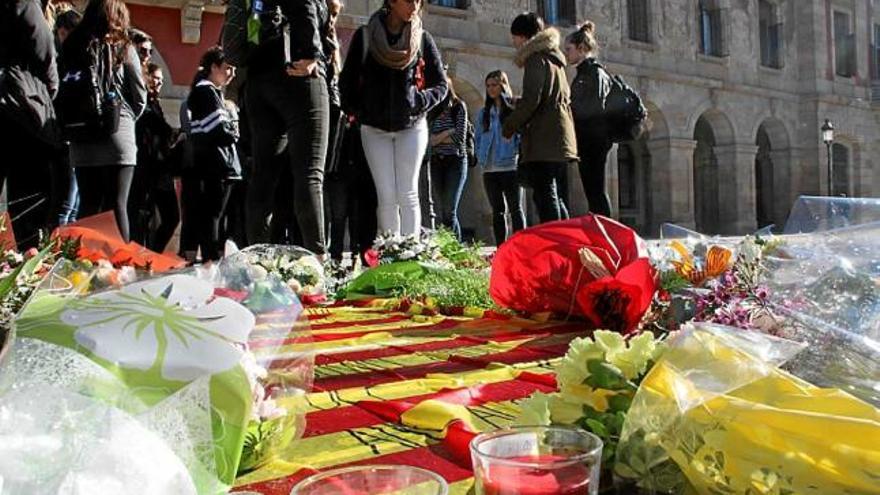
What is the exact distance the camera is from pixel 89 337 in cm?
76

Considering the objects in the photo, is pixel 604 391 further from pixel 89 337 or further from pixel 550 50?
pixel 550 50

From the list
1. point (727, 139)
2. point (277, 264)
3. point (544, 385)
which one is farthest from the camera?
point (727, 139)

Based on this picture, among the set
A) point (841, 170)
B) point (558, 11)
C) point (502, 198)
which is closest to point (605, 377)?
point (502, 198)

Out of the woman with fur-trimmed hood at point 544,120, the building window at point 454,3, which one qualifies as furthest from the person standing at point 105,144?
the building window at point 454,3

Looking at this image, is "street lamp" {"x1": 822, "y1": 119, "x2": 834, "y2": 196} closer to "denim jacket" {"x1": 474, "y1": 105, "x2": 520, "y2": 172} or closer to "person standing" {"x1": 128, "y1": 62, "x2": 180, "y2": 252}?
"denim jacket" {"x1": 474, "y1": 105, "x2": 520, "y2": 172}

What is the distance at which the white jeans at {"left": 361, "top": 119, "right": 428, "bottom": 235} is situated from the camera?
399 centimetres

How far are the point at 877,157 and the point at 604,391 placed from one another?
2390cm

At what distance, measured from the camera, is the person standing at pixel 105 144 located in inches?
138

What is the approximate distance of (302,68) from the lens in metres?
3.14

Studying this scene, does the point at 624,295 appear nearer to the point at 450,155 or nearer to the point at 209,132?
the point at 209,132

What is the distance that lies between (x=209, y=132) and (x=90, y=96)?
1404mm

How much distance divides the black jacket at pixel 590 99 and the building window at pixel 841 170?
17962 millimetres

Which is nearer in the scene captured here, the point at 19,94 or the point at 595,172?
the point at 19,94

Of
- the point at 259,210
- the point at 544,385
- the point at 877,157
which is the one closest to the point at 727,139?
the point at 877,157
